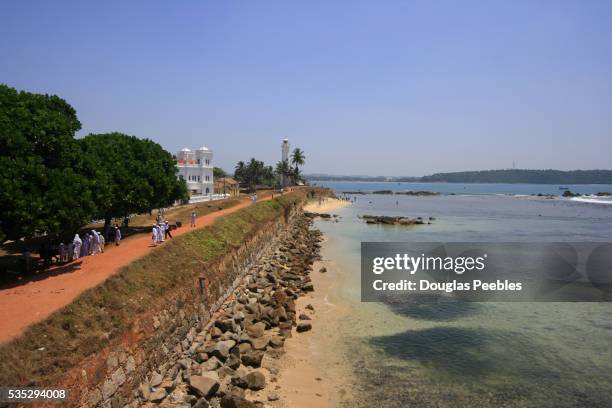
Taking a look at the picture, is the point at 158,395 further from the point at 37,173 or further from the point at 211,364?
the point at 37,173

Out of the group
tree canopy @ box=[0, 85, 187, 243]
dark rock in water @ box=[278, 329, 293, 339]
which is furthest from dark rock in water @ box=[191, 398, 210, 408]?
tree canopy @ box=[0, 85, 187, 243]

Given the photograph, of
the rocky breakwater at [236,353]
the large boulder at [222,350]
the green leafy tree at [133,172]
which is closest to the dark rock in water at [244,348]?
the rocky breakwater at [236,353]

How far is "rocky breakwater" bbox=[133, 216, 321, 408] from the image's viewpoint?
40.9 ft

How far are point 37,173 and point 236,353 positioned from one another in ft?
35.7

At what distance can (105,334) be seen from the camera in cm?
1181

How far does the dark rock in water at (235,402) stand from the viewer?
11.8 meters

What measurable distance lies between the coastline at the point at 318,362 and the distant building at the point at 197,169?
4333 cm

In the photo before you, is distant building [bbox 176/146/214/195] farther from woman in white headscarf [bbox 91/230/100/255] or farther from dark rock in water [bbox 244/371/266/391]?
dark rock in water [bbox 244/371/266/391]

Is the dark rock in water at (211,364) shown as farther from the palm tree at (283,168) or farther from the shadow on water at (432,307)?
the palm tree at (283,168)

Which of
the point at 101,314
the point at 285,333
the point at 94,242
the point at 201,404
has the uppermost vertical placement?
the point at 94,242

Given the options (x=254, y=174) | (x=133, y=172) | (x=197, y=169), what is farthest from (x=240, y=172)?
(x=133, y=172)

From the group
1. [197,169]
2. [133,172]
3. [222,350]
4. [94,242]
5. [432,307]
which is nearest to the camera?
[222,350]

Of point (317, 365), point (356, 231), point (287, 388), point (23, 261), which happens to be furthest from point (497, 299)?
point (356, 231)

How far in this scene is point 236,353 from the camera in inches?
607
